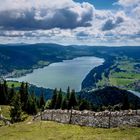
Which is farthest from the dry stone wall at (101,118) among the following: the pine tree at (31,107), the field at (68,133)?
the pine tree at (31,107)

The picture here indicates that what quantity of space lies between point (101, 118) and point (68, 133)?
20.4 feet

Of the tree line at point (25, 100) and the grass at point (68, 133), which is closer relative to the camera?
the grass at point (68, 133)

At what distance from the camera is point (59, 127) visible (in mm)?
48375

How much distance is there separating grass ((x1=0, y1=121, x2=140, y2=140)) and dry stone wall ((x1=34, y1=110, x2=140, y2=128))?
4.80 feet

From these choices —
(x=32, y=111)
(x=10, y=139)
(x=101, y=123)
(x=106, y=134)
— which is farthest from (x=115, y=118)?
(x=32, y=111)

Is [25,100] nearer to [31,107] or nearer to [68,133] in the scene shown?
[31,107]

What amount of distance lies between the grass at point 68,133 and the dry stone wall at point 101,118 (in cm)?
146

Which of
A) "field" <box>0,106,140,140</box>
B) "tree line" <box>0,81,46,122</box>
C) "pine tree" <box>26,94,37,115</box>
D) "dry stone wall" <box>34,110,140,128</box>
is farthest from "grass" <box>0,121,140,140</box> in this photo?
"pine tree" <box>26,94,37,115</box>

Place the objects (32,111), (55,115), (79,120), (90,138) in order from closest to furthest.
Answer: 1. (90,138)
2. (79,120)
3. (55,115)
4. (32,111)

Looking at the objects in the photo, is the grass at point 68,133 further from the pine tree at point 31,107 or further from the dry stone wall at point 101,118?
the pine tree at point 31,107

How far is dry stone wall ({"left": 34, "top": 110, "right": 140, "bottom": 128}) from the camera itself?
43.0 metres

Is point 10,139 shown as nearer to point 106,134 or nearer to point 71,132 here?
point 71,132

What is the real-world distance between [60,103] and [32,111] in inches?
571

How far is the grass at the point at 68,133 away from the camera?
37.5 meters
